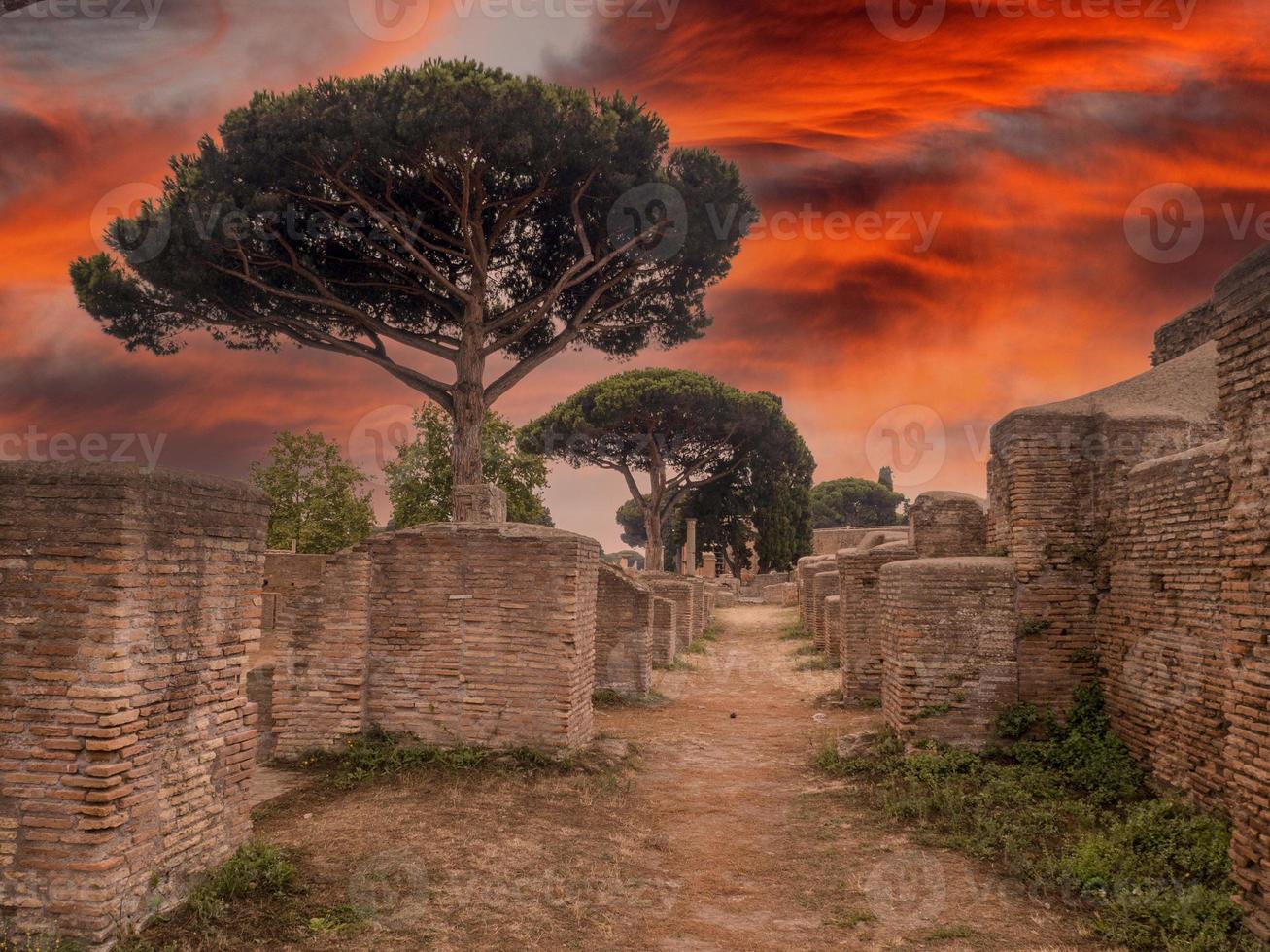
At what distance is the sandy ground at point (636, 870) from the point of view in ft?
15.2

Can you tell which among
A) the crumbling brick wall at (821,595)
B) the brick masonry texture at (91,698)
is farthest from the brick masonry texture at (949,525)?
the brick masonry texture at (91,698)

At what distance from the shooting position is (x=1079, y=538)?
25.8 feet

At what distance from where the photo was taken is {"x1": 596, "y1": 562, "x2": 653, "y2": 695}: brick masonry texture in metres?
12.2

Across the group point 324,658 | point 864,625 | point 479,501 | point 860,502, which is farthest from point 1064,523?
point 860,502

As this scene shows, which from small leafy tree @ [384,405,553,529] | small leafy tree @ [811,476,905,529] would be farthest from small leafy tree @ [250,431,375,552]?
small leafy tree @ [811,476,905,529]

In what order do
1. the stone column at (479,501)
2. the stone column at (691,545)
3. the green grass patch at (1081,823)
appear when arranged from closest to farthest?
1. the green grass patch at (1081,823)
2. the stone column at (479,501)
3. the stone column at (691,545)

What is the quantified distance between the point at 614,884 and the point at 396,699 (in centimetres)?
336

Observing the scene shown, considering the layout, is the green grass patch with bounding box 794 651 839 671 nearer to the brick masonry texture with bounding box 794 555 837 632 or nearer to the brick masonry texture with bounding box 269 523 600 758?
the brick masonry texture with bounding box 794 555 837 632

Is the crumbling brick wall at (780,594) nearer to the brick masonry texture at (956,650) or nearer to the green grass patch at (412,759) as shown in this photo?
the brick masonry texture at (956,650)

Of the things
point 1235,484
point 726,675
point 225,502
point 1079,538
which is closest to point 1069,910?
point 1235,484

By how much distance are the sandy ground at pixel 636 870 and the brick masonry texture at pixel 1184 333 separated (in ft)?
25.5

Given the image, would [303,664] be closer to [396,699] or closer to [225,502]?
[396,699]

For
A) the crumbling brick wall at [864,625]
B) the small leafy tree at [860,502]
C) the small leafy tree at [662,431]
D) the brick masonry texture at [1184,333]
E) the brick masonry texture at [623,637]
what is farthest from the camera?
the small leafy tree at [860,502]

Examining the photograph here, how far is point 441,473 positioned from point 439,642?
1723cm
